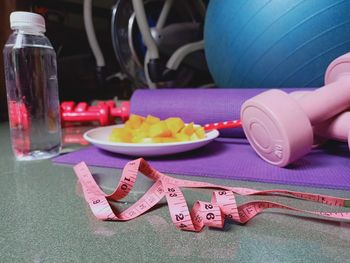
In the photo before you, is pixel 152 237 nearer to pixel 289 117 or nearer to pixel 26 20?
pixel 289 117

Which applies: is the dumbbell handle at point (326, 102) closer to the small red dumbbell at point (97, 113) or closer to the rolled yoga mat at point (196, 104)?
the rolled yoga mat at point (196, 104)

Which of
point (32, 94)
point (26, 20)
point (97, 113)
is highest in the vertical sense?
point (26, 20)

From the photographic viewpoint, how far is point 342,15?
0.67 m

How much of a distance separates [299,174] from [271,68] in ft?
1.20

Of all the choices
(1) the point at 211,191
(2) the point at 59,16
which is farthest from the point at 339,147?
(2) the point at 59,16

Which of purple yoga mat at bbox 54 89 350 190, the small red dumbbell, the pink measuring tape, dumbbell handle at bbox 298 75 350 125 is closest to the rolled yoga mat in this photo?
purple yoga mat at bbox 54 89 350 190

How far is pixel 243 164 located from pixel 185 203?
22cm

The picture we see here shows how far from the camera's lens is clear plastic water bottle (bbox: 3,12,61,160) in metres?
0.68

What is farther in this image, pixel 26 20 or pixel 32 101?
pixel 32 101

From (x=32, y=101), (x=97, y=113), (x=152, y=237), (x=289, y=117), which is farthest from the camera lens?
(x=97, y=113)

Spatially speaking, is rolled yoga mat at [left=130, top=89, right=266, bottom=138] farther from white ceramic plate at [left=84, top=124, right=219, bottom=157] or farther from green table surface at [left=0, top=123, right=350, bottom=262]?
green table surface at [left=0, top=123, right=350, bottom=262]

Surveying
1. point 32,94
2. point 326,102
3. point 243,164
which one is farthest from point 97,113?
point 326,102

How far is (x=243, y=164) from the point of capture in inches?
22.5

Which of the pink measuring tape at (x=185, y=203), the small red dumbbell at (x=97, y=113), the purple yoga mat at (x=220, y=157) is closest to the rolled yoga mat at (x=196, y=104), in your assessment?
the purple yoga mat at (x=220, y=157)
